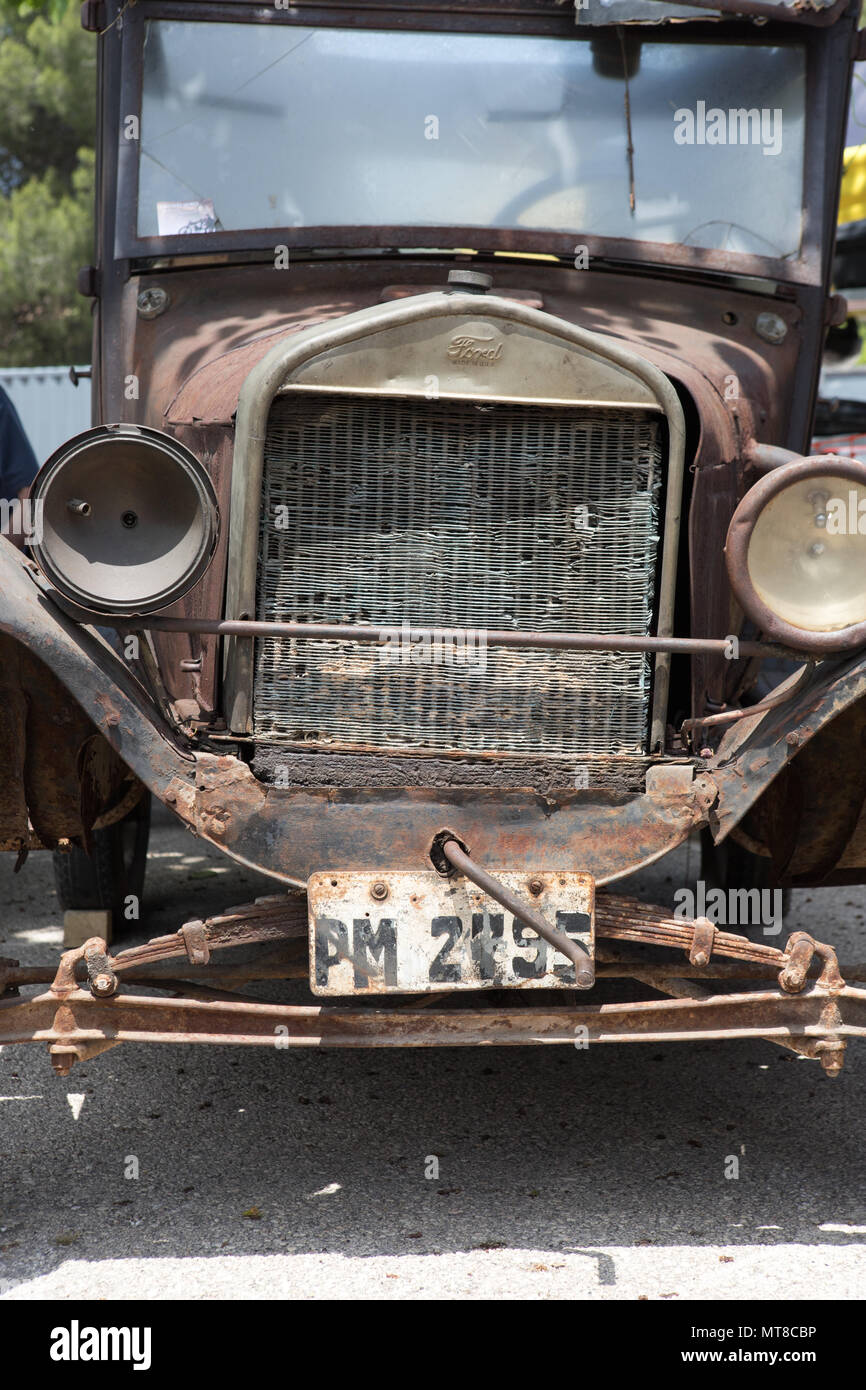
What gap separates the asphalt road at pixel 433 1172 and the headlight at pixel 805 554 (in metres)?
1.31

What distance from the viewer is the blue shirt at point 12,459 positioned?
5.27 metres

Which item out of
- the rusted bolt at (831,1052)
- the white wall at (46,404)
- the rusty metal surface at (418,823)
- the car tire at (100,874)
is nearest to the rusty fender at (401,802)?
the rusty metal surface at (418,823)

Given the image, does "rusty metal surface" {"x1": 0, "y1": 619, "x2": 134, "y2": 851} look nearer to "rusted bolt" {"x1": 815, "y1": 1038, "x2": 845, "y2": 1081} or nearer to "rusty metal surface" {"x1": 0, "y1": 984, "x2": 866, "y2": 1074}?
"rusty metal surface" {"x1": 0, "y1": 984, "x2": 866, "y2": 1074}

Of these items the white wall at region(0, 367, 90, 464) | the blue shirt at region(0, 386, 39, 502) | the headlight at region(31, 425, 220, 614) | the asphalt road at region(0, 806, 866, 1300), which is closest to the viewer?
the headlight at region(31, 425, 220, 614)

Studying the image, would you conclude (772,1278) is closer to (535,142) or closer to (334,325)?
(334,325)

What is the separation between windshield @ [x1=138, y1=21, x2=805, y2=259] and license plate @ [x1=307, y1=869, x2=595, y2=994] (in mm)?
1945

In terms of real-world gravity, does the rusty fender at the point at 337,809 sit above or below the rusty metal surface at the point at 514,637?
below

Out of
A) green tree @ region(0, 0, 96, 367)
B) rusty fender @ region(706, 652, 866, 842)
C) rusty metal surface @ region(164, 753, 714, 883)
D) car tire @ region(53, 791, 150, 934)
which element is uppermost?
green tree @ region(0, 0, 96, 367)

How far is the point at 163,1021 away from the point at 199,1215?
0.50 m

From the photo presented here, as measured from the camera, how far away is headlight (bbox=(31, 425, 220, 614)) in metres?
2.68

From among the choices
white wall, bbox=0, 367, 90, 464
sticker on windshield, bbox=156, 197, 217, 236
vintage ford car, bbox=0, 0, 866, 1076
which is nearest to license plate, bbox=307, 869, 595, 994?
vintage ford car, bbox=0, 0, 866, 1076

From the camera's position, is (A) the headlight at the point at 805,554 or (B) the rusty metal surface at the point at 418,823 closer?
(A) the headlight at the point at 805,554

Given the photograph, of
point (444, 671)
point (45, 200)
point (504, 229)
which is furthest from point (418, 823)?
point (45, 200)

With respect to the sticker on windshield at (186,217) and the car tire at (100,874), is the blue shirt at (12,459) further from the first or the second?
the sticker on windshield at (186,217)
